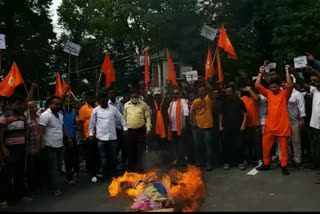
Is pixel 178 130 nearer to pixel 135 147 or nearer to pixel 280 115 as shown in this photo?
pixel 135 147

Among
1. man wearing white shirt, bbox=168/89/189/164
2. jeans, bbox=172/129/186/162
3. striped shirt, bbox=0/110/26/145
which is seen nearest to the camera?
striped shirt, bbox=0/110/26/145

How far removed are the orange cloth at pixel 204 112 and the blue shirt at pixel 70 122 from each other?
2.65 metres

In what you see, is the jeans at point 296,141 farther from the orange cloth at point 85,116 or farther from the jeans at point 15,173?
the jeans at point 15,173

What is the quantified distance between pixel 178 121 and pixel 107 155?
1.95 meters

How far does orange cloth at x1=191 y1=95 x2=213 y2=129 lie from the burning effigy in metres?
1.87

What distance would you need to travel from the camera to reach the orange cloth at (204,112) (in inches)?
327

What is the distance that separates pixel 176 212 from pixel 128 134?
136 inches

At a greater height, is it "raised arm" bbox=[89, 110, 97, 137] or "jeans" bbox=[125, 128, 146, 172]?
"raised arm" bbox=[89, 110, 97, 137]

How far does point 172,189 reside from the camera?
5.64m

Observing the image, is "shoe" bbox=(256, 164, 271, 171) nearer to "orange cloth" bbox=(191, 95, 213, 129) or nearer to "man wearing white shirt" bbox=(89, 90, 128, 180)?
"orange cloth" bbox=(191, 95, 213, 129)

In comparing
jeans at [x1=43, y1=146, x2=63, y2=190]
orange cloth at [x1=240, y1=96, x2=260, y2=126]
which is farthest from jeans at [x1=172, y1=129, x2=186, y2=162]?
jeans at [x1=43, y1=146, x2=63, y2=190]

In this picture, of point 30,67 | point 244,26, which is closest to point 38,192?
point 244,26

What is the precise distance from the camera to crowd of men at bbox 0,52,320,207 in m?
7.04

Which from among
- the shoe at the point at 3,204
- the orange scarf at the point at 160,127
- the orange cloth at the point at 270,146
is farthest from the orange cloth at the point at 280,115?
the shoe at the point at 3,204
